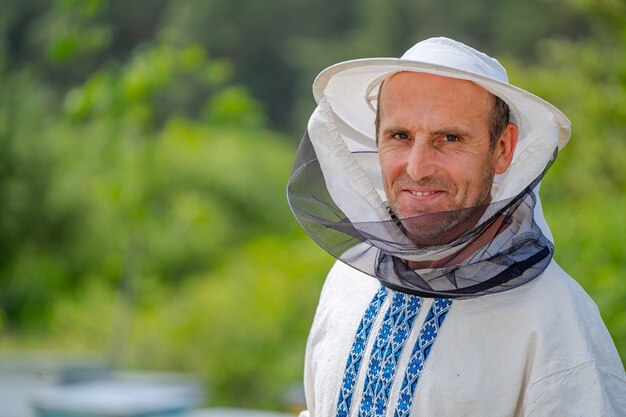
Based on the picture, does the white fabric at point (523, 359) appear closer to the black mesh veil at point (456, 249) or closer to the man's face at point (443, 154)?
the black mesh veil at point (456, 249)

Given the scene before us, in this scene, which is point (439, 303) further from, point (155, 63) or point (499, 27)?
point (499, 27)

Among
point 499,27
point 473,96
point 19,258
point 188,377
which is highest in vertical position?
point 499,27

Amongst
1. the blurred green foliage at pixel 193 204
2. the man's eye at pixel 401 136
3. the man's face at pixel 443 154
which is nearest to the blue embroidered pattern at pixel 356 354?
the man's face at pixel 443 154

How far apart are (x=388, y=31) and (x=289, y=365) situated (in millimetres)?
18211

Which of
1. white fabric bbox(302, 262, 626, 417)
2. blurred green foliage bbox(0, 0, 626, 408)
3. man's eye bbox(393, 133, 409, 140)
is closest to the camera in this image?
white fabric bbox(302, 262, 626, 417)

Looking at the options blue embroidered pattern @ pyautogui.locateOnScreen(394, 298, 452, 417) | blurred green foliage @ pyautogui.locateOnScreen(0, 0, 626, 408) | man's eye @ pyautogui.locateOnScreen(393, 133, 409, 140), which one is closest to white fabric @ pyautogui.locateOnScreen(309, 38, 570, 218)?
man's eye @ pyautogui.locateOnScreen(393, 133, 409, 140)

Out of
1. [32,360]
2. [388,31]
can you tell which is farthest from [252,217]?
[388,31]

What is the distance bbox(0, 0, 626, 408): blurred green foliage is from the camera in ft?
25.0

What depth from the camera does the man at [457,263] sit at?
6.02 ft

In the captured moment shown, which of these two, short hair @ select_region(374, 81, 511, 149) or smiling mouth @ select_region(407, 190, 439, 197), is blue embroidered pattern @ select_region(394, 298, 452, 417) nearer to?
smiling mouth @ select_region(407, 190, 439, 197)

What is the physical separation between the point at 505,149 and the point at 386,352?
1.55ft

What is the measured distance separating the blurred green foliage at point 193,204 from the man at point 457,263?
7.73 feet

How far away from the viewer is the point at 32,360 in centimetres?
905

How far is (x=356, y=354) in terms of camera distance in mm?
2082
